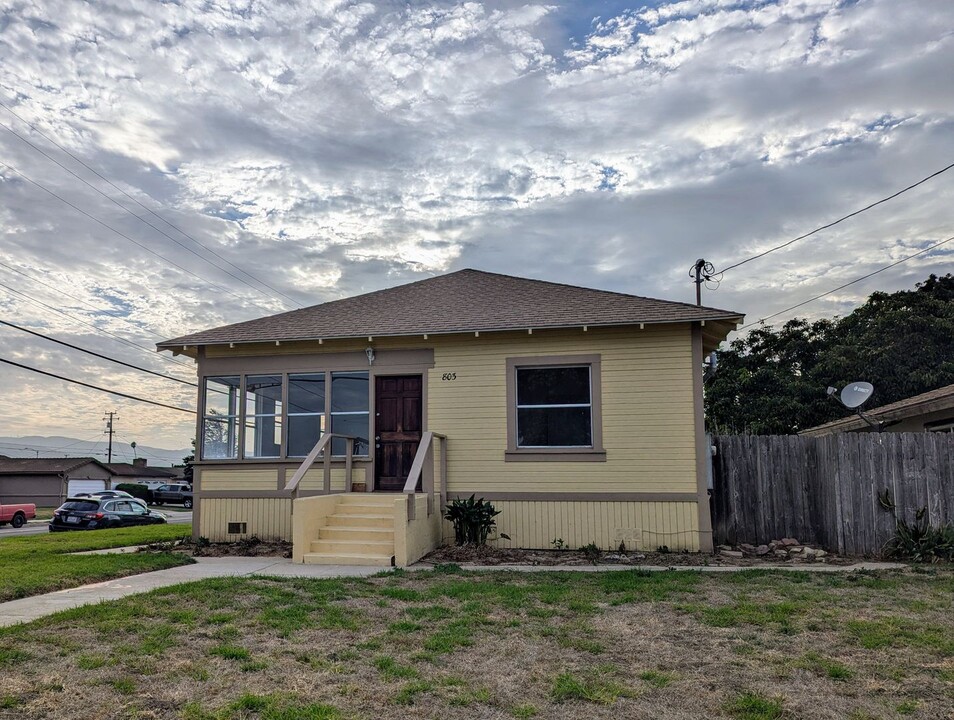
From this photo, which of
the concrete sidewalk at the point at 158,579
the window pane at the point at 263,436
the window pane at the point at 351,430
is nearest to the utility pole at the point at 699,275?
the window pane at the point at 351,430

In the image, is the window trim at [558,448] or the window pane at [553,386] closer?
the window trim at [558,448]

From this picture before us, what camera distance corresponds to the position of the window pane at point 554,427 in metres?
11.1

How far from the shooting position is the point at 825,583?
7656mm

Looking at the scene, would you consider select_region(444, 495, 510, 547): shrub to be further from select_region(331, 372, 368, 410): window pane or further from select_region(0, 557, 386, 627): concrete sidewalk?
select_region(331, 372, 368, 410): window pane

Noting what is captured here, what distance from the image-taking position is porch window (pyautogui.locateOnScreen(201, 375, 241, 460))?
40.9ft

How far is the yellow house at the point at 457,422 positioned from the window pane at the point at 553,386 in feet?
0.08

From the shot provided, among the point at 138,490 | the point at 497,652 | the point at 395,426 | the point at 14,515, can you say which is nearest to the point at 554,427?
the point at 395,426

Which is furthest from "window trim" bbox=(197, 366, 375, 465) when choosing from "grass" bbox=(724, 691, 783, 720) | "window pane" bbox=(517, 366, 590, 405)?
"grass" bbox=(724, 691, 783, 720)

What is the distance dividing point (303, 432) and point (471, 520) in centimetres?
358

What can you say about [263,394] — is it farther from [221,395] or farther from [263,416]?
[221,395]

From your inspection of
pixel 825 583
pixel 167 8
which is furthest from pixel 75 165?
pixel 825 583

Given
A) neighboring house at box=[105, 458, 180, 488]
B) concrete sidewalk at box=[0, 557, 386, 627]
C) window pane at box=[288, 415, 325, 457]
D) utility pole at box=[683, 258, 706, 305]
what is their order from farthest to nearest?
neighboring house at box=[105, 458, 180, 488]
utility pole at box=[683, 258, 706, 305]
window pane at box=[288, 415, 325, 457]
concrete sidewalk at box=[0, 557, 386, 627]

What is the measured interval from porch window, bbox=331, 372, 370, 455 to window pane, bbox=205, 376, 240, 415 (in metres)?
1.86

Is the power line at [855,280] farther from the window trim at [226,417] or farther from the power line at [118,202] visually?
the power line at [118,202]
